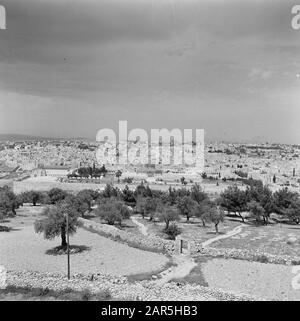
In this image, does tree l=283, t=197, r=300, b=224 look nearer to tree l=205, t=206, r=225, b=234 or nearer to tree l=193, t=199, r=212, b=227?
tree l=193, t=199, r=212, b=227

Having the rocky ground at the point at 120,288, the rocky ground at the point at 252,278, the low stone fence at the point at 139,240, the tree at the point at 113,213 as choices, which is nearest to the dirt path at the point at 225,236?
the low stone fence at the point at 139,240

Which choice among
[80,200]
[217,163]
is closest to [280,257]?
[80,200]

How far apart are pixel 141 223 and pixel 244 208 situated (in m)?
11.5

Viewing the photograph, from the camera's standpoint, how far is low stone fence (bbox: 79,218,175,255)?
22953 millimetres

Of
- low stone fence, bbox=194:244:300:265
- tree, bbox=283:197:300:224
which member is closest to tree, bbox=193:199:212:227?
tree, bbox=283:197:300:224

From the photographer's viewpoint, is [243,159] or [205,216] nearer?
[205,216]

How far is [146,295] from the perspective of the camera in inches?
517

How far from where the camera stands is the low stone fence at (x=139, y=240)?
2295cm

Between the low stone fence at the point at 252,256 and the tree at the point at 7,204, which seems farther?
the tree at the point at 7,204

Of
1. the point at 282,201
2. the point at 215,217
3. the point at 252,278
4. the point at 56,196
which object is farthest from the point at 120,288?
the point at 56,196

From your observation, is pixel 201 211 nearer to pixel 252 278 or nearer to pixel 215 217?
pixel 215 217

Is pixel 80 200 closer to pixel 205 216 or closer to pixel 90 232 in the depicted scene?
pixel 90 232

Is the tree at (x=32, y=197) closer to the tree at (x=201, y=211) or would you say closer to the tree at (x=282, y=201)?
the tree at (x=201, y=211)

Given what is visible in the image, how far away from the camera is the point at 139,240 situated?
24.7 meters
